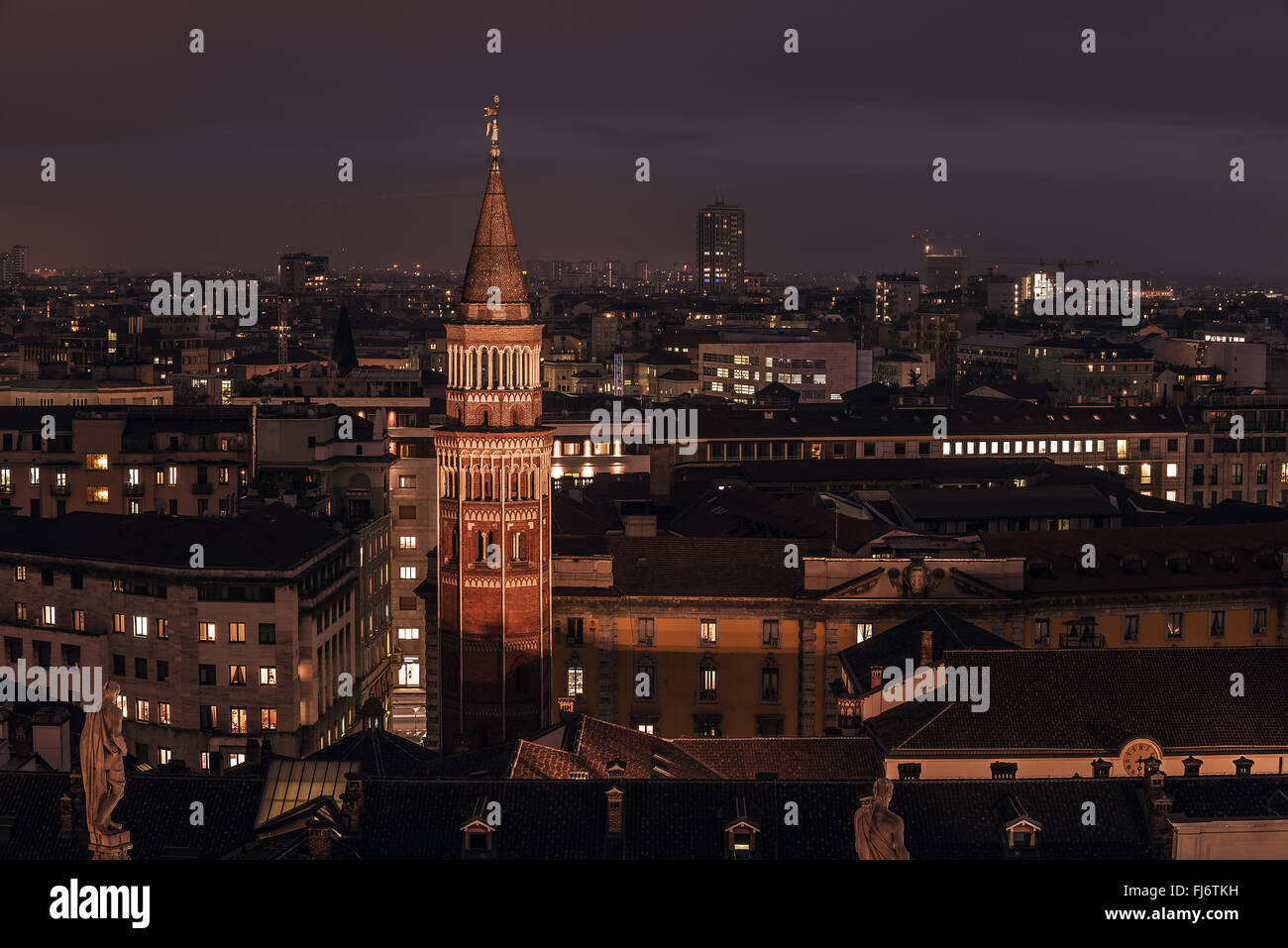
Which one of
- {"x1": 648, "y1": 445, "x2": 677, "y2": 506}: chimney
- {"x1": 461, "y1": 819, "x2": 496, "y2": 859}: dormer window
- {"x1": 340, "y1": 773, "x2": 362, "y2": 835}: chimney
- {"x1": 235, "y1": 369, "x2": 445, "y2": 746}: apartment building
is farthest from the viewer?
{"x1": 648, "y1": 445, "x2": 677, "y2": 506}: chimney

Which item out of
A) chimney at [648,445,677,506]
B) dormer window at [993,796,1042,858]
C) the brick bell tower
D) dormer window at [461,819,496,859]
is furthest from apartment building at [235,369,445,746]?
dormer window at [993,796,1042,858]

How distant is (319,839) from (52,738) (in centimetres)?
1710

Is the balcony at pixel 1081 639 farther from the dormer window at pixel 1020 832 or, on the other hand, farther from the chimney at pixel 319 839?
the chimney at pixel 319 839

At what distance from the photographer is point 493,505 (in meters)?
67.1

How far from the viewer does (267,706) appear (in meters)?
75.1

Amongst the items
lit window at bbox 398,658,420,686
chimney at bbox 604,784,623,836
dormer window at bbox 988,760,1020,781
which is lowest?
lit window at bbox 398,658,420,686

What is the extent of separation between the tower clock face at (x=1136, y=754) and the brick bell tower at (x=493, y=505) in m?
21.3

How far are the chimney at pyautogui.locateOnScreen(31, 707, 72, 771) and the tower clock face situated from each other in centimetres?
2922

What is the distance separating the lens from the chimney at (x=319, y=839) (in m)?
41.8

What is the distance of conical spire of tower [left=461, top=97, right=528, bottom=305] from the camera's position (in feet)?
219

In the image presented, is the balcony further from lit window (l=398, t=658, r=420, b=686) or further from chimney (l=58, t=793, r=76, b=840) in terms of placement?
chimney (l=58, t=793, r=76, b=840)

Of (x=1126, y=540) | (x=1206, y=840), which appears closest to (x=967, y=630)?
(x=1126, y=540)

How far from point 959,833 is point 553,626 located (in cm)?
2724
